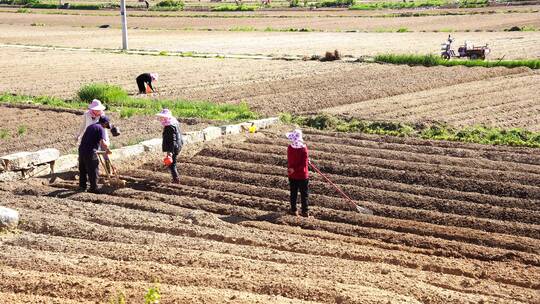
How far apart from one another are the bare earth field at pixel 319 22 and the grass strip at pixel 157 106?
26.5 m

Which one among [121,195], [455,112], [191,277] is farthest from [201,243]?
[455,112]

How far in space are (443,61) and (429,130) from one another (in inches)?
550

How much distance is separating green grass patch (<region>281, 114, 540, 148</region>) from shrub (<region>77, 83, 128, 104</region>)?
17.7 ft

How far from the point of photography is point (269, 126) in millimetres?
19828

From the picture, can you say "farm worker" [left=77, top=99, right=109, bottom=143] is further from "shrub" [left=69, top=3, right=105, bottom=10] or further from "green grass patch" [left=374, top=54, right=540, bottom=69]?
"shrub" [left=69, top=3, right=105, bottom=10]

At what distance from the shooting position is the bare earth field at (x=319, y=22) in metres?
53.1

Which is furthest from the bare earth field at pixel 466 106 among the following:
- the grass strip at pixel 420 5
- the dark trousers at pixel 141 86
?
the grass strip at pixel 420 5

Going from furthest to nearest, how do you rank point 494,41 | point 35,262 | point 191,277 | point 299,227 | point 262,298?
point 494,41
point 299,227
point 35,262
point 191,277
point 262,298

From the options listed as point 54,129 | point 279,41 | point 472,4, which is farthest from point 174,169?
point 472,4

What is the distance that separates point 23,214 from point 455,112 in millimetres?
12208

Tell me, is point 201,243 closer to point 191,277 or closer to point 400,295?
point 191,277

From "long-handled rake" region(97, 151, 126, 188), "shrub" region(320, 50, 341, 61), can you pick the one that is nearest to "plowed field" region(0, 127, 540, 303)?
"long-handled rake" region(97, 151, 126, 188)

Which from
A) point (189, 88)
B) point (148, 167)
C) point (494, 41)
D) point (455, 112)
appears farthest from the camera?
point (494, 41)

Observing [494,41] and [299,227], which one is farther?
[494,41]
